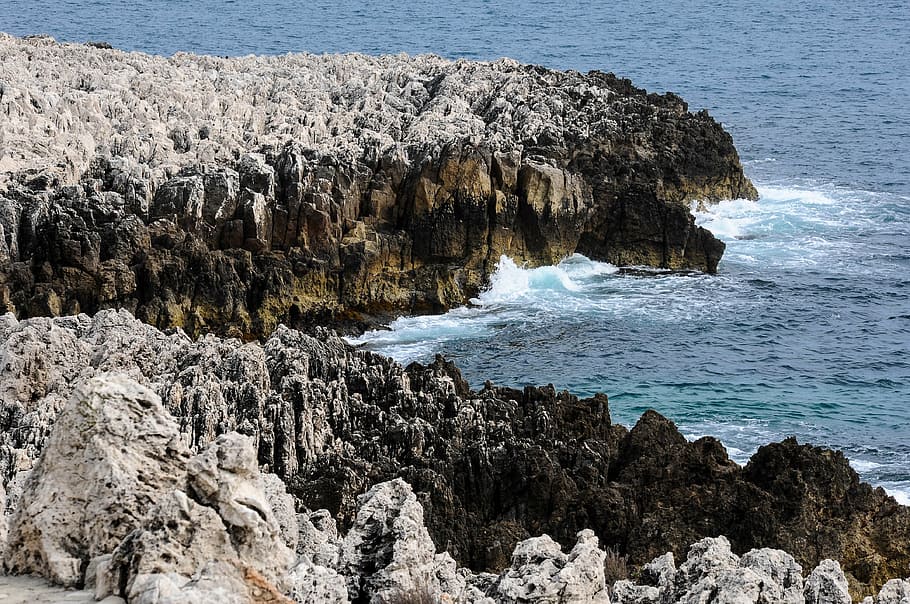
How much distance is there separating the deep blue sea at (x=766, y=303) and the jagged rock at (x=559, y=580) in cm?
1989

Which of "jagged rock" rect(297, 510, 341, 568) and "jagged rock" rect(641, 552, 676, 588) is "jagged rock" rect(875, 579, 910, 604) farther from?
"jagged rock" rect(297, 510, 341, 568)

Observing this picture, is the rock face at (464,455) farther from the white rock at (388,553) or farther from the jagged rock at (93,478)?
the jagged rock at (93,478)

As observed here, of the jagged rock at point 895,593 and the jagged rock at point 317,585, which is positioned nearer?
the jagged rock at point 317,585

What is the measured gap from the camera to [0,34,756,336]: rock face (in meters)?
41.1

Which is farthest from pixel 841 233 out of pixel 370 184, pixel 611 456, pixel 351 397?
pixel 351 397

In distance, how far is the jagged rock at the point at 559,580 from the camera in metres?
13.9

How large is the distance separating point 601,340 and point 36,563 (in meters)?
34.8

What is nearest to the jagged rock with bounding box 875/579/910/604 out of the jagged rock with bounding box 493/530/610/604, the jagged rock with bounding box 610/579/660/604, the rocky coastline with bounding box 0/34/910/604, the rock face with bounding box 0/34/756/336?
the rocky coastline with bounding box 0/34/910/604

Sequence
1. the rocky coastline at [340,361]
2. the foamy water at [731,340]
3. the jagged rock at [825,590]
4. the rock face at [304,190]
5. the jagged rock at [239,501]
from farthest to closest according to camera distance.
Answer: the rock face at [304,190]
the foamy water at [731,340]
the jagged rock at [825,590]
the rocky coastline at [340,361]
the jagged rock at [239,501]

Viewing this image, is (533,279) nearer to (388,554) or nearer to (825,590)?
(825,590)

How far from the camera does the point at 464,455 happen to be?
91.4ft

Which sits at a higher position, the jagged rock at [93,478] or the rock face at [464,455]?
the jagged rock at [93,478]

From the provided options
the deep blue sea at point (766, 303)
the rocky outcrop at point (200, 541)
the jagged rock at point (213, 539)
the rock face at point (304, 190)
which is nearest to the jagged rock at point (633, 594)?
the rocky outcrop at point (200, 541)

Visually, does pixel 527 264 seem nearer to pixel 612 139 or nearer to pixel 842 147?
pixel 612 139
